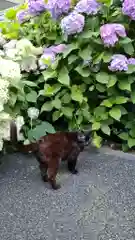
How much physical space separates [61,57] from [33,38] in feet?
1.54

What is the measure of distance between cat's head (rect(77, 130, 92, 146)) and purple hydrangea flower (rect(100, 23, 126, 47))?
0.64m

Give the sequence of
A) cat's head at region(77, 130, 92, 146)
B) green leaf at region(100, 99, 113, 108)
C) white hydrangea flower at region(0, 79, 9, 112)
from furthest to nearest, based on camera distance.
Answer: green leaf at region(100, 99, 113, 108), cat's head at region(77, 130, 92, 146), white hydrangea flower at region(0, 79, 9, 112)

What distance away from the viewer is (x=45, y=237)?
2.65 meters

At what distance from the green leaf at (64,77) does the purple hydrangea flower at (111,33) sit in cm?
36

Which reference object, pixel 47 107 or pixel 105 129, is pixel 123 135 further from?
pixel 47 107

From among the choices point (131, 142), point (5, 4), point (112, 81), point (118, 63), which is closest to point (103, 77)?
point (112, 81)

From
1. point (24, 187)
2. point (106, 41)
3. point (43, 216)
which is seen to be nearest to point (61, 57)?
point (106, 41)

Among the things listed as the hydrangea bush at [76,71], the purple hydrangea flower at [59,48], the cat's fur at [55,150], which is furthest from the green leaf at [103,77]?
→ the cat's fur at [55,150]

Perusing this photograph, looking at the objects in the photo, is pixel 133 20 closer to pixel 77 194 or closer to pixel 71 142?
pixel 71 142

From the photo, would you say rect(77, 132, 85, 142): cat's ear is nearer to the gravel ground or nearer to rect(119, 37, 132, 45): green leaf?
the gravel ground

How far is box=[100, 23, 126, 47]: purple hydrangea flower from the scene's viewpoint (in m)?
3.32

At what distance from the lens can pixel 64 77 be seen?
137 inches

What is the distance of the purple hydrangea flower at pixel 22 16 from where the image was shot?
12.8 ft

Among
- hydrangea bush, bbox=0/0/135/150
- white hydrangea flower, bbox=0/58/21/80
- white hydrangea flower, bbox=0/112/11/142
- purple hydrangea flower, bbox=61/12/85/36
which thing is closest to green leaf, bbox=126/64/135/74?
hydrangea bush, bbox=0/0/135/150
